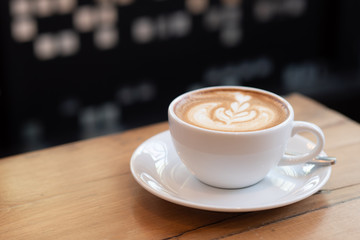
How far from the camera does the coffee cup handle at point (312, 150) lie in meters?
0.59

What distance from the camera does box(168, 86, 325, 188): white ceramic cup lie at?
21.2 inches

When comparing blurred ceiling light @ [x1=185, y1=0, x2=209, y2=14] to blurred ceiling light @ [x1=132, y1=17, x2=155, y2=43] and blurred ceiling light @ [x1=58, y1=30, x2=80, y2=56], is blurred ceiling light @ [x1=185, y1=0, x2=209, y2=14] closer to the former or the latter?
blurred ceiling light @ [x1=132, y1=17, x2=155, y2=43]

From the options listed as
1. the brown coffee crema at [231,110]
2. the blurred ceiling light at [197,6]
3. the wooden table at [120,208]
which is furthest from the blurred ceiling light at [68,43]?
the brown coffee crema at [231,110]

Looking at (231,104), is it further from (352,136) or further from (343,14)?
(343,14)

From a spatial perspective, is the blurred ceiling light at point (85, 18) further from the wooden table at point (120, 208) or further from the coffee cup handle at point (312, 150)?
the coffee cup handle at point (312, 150)

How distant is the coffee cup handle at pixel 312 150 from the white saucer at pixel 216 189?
0.7 inches

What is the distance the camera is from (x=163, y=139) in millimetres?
693

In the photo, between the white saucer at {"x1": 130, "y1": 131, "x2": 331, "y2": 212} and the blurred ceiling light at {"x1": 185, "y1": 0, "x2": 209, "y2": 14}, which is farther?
the blurred ceiling light at {"x1": 185, "y1": 0, "x2": 209, "y2": 14}

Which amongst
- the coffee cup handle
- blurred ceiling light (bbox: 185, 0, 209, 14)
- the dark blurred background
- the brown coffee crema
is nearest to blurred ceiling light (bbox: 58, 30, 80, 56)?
the dark blurred background

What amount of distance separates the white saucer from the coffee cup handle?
18 millimetres

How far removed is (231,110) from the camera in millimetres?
608

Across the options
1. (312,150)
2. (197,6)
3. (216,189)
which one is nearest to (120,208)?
(216,189)

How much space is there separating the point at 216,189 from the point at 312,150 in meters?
0.13

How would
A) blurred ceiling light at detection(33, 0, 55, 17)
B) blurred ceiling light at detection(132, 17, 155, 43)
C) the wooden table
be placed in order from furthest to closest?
blurred ceiling light at detection(132, 17, 155, 43) < blurred ceiling light at detection(33, 0, 55, 17) < the wooden table
